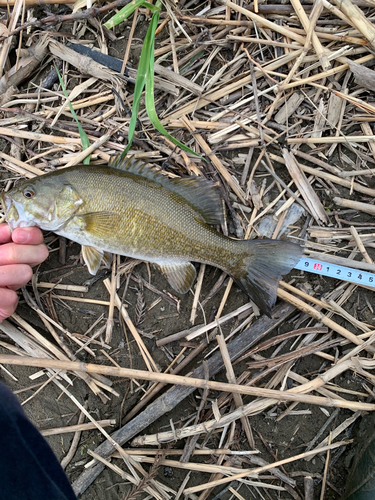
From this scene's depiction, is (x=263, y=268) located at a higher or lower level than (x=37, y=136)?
lower

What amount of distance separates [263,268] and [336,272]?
797 millimetres

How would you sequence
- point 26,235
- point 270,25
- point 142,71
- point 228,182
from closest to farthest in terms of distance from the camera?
point 142,71 → point 26,235 → point 270,25 → point 228,182

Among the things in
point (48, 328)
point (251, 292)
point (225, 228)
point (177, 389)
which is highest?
point (225, 228)

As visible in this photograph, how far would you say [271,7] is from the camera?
3.56 meters

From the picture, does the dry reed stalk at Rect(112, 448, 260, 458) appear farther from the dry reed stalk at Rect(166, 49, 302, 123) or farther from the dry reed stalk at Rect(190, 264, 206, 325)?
the dry reed stalk at Rect(166, 49, 302, 123)

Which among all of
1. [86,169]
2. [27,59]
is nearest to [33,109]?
[27,59]

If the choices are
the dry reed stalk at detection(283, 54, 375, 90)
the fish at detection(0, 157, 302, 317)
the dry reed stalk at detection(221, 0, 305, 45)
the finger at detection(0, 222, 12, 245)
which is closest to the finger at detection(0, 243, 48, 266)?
the finger at detection(0, 222, 12, 245)

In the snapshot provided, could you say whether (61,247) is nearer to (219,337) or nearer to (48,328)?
(48,328)

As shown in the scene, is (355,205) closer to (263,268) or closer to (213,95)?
(263,268)

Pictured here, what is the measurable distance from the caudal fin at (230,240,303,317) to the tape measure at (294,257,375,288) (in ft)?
1.08

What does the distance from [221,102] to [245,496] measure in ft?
12.9

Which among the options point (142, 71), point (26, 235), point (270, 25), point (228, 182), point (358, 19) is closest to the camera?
point (142, 71)

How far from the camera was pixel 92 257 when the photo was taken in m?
3.51

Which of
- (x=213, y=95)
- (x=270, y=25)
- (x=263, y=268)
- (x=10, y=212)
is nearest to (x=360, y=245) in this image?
(x=263, y=268)
